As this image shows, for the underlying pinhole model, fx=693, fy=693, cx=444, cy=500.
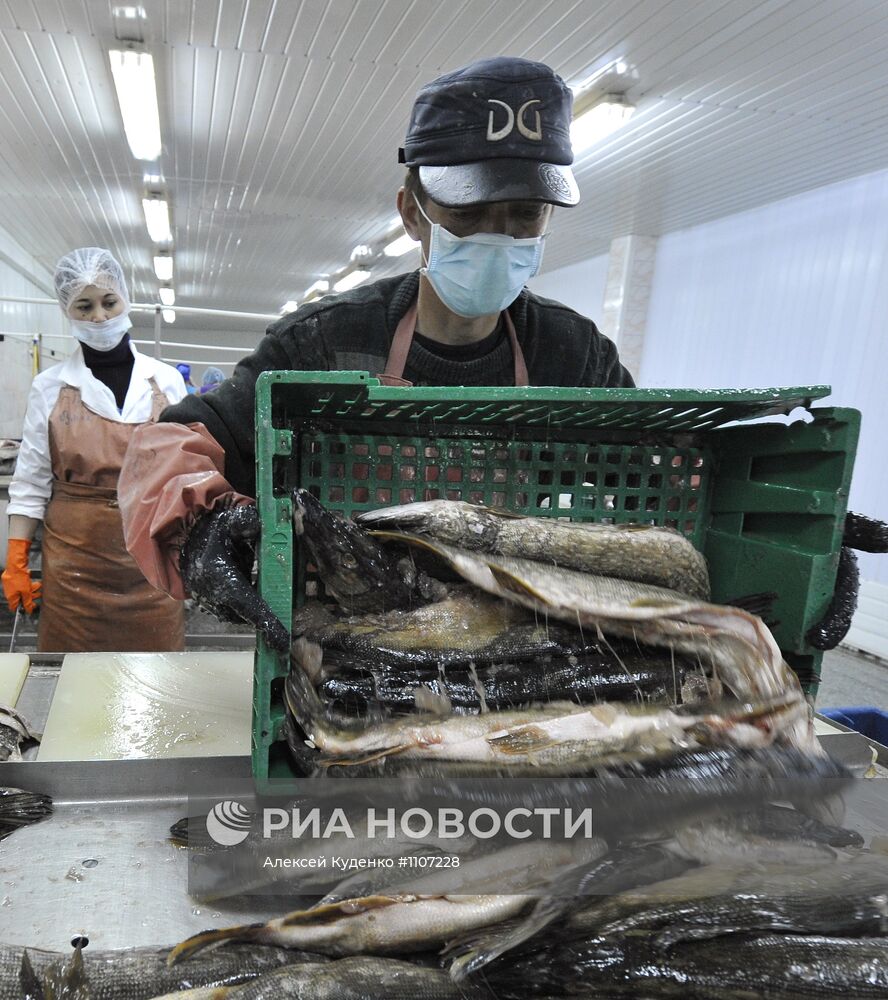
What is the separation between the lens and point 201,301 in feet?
67.1

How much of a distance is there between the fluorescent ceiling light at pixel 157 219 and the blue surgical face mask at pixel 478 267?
9353 mm

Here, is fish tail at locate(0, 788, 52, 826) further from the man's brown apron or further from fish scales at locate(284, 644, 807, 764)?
the man's brown apron

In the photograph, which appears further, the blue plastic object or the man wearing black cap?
the blue plastic object

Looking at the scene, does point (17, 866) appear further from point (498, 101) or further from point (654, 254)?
point (654, 254)

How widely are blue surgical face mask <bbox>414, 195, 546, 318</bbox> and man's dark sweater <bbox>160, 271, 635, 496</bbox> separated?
149 mm

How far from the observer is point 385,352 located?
1.90 meters

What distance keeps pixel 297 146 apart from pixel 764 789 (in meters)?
7.72

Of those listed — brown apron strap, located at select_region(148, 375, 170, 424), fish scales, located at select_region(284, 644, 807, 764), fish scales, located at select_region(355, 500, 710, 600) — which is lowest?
fish scales, located at select_region(284, 644, 807, 764)

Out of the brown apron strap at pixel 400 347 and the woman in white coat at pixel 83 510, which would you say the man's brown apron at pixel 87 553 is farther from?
the brown apron strap at pixel 400 347

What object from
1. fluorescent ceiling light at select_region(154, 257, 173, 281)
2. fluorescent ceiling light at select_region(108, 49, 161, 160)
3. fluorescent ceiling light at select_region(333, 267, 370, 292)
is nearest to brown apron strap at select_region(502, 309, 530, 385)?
fluorescent ceiling light at select_region(108, 49, 161, 160)

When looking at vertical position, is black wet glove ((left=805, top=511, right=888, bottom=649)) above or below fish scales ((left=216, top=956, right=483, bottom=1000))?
above

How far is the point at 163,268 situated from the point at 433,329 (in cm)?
1509

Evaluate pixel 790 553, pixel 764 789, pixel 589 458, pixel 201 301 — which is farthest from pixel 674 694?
pixel 201 301

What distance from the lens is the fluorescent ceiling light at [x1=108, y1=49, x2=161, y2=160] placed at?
5.27 metres
